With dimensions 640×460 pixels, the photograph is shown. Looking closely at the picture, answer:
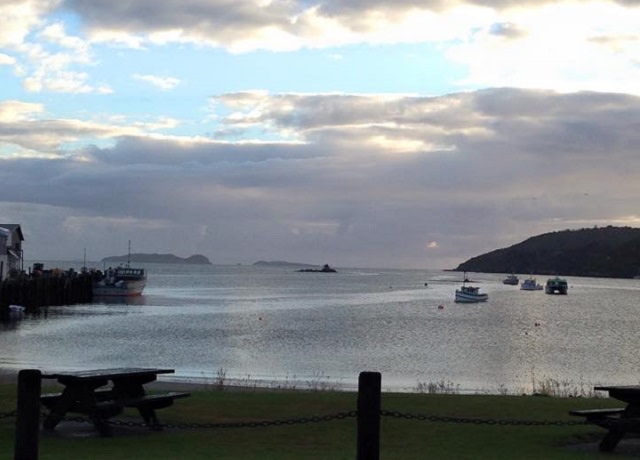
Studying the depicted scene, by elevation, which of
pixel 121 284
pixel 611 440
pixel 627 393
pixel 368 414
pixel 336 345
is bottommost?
pixel 336 345

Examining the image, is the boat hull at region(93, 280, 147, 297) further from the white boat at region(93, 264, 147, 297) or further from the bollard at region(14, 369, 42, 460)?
the bollard at region(14, 369, 42, 460)

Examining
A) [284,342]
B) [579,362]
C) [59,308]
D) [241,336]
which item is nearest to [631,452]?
[579,362]

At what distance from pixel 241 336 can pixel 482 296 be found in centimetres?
6197

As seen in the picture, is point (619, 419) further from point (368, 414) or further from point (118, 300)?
point (118, 300)

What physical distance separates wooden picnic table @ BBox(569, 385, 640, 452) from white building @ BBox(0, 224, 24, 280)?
63879mm

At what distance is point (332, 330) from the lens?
6028cm

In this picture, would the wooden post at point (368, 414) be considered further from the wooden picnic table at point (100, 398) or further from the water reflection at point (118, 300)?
the water reflection at point (118, 300)

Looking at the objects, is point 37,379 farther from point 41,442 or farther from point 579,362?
point 579,362

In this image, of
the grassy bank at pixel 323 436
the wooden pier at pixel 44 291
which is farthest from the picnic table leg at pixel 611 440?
the wooden pier at pixel 44 291

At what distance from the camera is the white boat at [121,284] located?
10162 centimetres

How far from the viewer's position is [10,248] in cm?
7912

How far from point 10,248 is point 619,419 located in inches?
2932

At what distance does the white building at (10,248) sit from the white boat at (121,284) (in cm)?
1356

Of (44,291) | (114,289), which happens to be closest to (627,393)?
(44,291)
